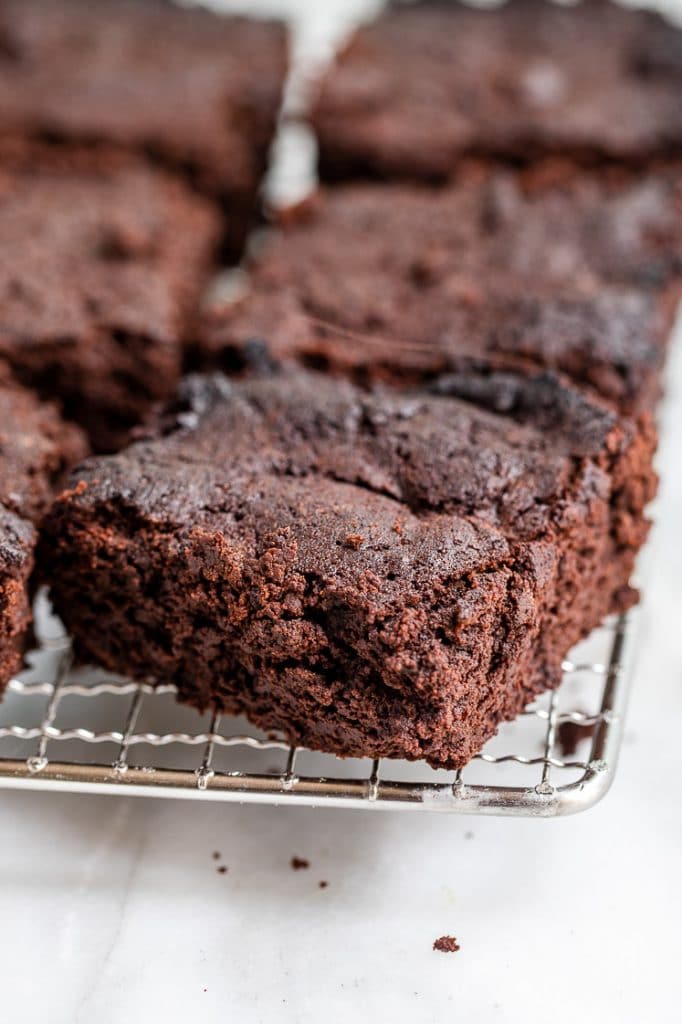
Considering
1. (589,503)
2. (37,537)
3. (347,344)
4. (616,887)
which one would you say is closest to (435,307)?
(347,344)

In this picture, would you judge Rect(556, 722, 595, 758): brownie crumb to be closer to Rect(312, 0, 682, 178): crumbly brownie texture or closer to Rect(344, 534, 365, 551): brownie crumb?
Rect(344, 534, 365, 551): brownie crumb

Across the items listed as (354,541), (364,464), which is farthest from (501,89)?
(354,541)

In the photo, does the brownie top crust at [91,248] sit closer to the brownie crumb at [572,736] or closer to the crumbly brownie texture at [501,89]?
the crumbly brownie texture at [501,89]

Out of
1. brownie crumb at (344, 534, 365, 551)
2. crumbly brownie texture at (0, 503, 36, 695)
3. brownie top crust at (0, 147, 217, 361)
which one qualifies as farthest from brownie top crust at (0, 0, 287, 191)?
brownie crumb at (344, 534, 365, 551)

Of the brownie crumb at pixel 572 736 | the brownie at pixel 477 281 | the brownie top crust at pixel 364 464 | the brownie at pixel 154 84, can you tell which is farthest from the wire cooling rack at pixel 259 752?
the brownie at pixel 154 84

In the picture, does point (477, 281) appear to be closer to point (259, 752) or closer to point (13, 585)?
point (259, 752)
